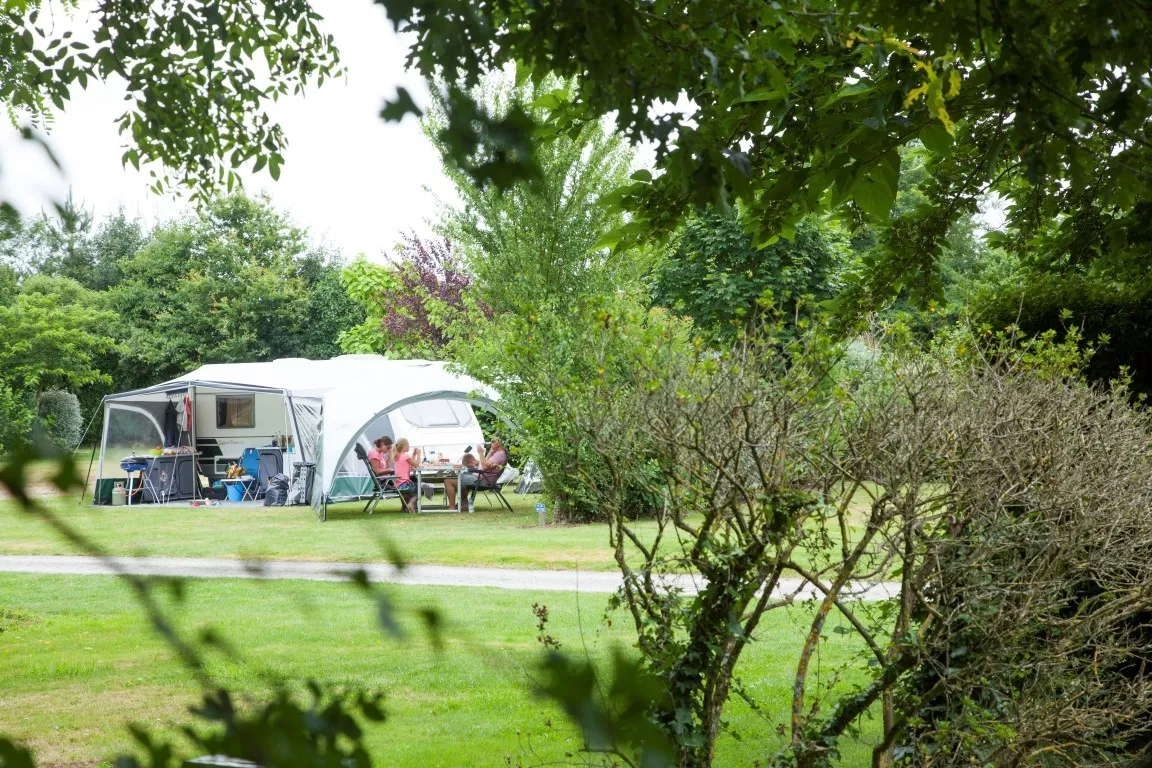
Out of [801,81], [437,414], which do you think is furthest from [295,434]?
[801,81]

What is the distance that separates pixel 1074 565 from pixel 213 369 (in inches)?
783

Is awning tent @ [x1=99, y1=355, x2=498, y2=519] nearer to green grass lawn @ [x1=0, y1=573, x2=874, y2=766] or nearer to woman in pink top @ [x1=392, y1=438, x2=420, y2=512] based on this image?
woman in pink top @ [x1=392, y1=438, x2=420, y2=512]

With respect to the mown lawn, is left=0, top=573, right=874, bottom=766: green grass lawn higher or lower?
lower

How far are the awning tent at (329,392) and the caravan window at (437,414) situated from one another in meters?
1.27

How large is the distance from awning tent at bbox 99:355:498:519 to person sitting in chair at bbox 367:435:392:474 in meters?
1.04

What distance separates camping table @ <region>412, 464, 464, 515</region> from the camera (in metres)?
18.0

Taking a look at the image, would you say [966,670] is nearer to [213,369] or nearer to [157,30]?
[157,30]

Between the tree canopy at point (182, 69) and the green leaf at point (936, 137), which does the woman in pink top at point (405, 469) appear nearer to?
the tree canopy at point (182, 69)

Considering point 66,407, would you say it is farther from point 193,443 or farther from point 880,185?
point 880,185

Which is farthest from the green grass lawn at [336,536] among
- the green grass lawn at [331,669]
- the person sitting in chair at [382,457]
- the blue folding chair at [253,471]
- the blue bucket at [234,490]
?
the blue folding chair at [253,471]

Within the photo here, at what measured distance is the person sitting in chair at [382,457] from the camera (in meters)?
19.6

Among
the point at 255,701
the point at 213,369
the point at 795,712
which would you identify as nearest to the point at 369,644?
the point at 795,712

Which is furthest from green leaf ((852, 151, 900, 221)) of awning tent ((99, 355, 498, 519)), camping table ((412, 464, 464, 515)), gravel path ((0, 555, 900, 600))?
camping table ((412, 464, 464, 515))

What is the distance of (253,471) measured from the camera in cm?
2131
